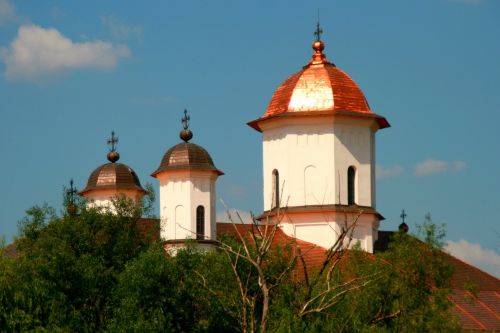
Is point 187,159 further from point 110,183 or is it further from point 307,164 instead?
point 110,183

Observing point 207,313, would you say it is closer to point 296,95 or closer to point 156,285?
point 156,285

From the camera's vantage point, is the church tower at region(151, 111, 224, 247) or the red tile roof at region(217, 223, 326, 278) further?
the red tile roof at region(217, 223, 326, 278)

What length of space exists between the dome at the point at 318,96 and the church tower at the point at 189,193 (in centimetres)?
487

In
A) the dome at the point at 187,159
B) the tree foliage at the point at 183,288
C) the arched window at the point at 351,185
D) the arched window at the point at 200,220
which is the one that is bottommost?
the tree foliage at the point at 183,288

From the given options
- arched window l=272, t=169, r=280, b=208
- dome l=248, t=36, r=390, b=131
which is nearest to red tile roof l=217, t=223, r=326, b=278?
arched window l=272, t=169, r=280, b=208

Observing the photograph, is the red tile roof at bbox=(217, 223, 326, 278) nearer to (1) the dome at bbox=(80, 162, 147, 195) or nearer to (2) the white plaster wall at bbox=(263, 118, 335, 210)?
(2) the white plaster wall at bbox=(263, 118, 335, 210)

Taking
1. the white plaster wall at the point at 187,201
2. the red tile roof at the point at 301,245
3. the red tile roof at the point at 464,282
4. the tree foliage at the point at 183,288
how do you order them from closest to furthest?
1. the tree foliage at the point at 183,288
2. the white plaster wall at the point at 187,201
3. the red tile roof at the point at 301,245
4. the red tile roof at the point at 464,282

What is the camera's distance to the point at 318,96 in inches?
1743

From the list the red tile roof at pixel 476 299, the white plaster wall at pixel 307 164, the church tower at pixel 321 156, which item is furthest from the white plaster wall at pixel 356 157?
the red tile roof at pixel 476 299

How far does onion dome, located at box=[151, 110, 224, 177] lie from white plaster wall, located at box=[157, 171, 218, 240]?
0.56 feet

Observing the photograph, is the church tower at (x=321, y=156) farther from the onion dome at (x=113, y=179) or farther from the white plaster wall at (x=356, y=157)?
the onion dome at (x=113, y=179)

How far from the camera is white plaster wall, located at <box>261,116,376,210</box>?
4397 centimetres

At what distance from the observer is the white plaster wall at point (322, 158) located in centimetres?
4397

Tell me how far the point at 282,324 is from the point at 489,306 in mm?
21406
